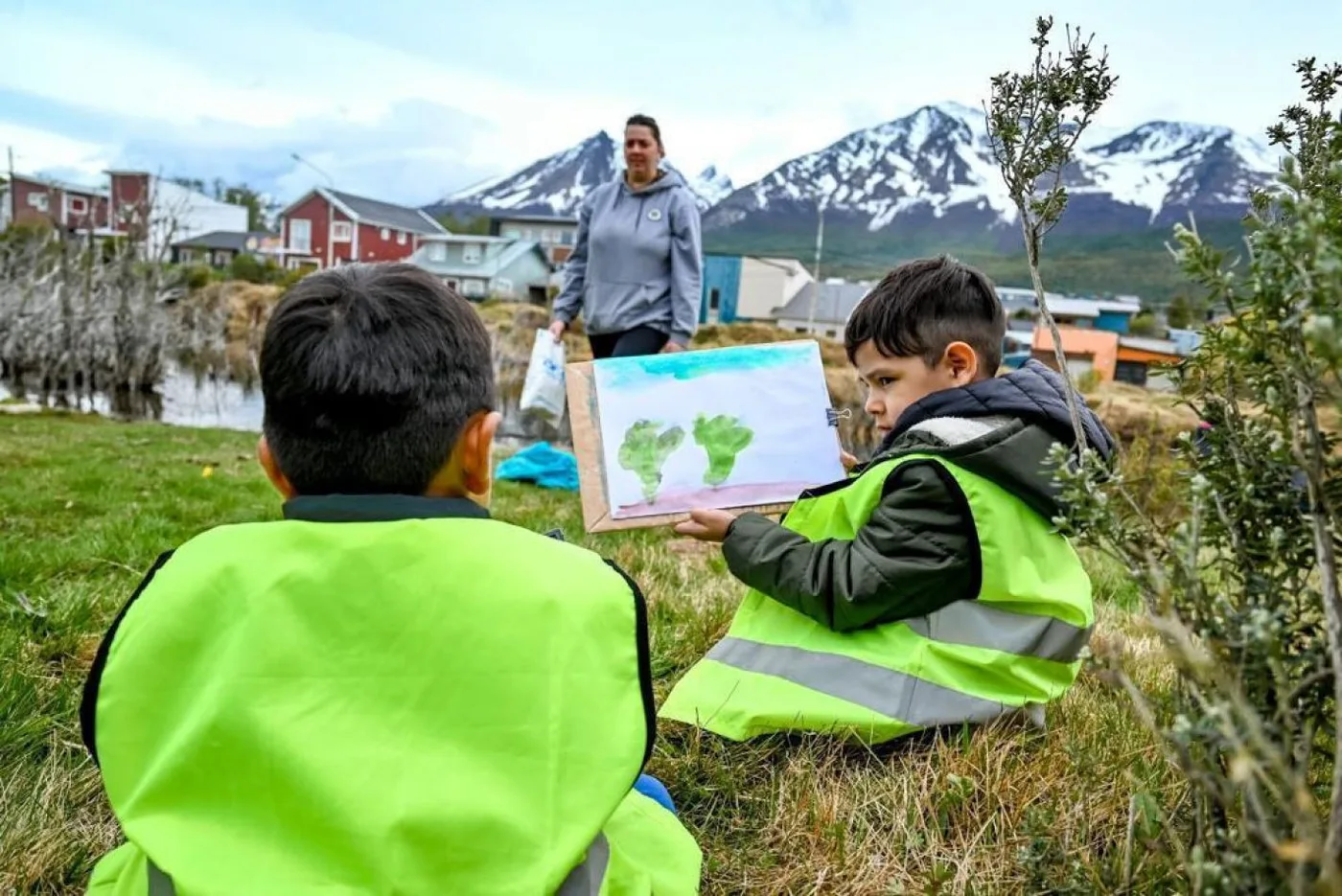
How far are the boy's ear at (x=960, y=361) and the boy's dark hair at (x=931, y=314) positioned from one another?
2 centimetres

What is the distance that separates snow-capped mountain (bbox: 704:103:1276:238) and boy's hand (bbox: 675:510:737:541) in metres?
122

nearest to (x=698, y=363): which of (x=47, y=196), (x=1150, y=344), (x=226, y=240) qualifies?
(x=1150, y=344)

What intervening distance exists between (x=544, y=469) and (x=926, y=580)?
17.9ft

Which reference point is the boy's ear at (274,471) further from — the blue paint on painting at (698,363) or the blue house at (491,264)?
the blue house at (491,264)

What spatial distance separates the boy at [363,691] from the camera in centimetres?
126

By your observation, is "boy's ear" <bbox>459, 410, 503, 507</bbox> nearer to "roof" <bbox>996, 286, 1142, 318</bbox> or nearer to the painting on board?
the painting on board

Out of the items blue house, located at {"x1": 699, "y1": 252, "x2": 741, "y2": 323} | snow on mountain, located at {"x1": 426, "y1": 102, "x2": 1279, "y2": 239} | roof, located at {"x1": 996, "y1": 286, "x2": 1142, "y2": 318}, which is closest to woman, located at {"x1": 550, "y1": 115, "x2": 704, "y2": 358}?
roof, located at {"x1": 996, "y1": 286, "x2": 1142, "y2": 318}

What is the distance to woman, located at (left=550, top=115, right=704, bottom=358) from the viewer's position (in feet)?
17.2

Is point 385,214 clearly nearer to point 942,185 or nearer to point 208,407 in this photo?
point 208,407

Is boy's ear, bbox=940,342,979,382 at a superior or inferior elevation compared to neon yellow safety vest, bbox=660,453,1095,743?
superior

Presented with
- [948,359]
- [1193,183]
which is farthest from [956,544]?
[1193,183]

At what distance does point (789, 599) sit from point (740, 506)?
29.5 inches

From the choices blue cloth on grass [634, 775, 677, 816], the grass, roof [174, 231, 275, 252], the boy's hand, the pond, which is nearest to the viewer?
the grass

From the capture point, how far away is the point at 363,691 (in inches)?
51.9
